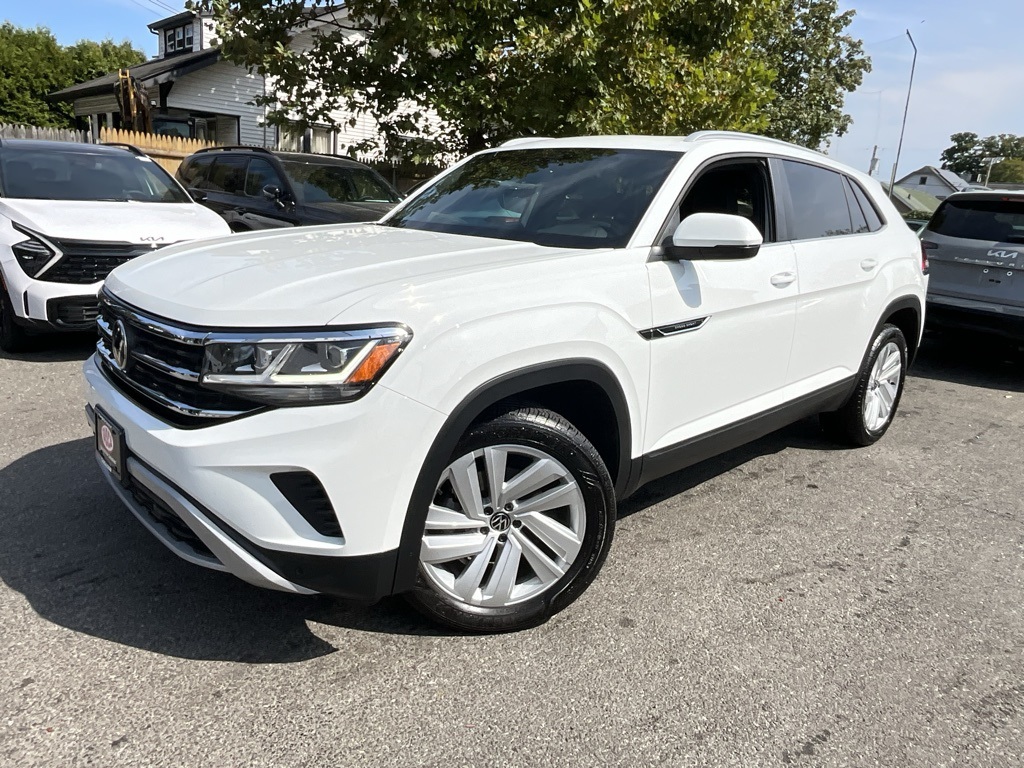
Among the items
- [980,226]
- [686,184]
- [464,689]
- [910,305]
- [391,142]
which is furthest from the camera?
[391,142]

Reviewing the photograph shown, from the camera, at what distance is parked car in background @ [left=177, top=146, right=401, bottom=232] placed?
8.21 m

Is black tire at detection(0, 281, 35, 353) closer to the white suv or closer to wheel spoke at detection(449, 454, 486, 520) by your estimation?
the white suv

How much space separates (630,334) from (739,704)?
126cm

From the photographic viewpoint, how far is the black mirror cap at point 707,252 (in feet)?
10.0

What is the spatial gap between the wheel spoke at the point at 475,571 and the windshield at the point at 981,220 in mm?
6332

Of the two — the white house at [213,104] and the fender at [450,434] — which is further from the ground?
the white house at [213,104]

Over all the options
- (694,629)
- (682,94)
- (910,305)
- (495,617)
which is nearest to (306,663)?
(495,617)

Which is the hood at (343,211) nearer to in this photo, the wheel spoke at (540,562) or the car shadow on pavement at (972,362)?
the car shadow on pavement at (972,362)

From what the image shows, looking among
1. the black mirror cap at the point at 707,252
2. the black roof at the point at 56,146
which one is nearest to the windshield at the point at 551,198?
the black mirror cap at the point at 707,252

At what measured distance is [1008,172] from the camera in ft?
309

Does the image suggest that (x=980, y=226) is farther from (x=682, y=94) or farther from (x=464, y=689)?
(x=464, y=689)

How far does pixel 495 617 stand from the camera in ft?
8.91

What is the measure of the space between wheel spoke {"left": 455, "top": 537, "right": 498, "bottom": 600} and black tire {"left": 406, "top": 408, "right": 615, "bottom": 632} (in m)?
0.02

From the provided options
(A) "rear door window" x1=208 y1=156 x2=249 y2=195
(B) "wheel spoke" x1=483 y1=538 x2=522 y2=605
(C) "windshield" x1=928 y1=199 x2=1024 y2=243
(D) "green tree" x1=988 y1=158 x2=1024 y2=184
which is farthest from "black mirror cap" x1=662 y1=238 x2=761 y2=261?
(D) "green tree" x1=988 y1=158 x2=1024 y2=184
